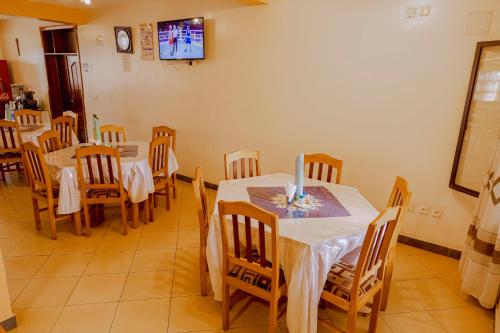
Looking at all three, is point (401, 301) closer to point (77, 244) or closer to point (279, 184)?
point (279, 184)

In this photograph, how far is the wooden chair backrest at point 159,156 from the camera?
3369 millimetres

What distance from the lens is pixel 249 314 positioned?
220cm

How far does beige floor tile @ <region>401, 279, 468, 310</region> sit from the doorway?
6201 mm

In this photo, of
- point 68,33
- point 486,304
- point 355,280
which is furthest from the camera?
point 68,33

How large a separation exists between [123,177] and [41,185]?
786mm

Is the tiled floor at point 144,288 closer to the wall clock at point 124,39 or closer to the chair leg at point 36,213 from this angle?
the chair leg at point 36,213

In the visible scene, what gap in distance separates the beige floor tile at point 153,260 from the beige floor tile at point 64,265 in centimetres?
44

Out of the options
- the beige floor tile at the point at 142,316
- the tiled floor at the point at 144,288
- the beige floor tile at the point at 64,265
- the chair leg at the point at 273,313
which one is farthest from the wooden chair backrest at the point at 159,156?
the chair leg at the point at 273,313

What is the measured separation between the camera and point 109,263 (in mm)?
2791

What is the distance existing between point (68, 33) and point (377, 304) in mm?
6896

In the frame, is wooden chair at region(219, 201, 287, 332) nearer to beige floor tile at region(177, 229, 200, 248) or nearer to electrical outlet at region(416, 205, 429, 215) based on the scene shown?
beige floor tile at region(177, 229, 200, 248)

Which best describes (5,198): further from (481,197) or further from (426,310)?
(481,197)

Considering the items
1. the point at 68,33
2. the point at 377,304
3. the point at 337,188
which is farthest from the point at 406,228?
the point at 68,33

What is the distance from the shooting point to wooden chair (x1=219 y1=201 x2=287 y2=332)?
5.54ft
